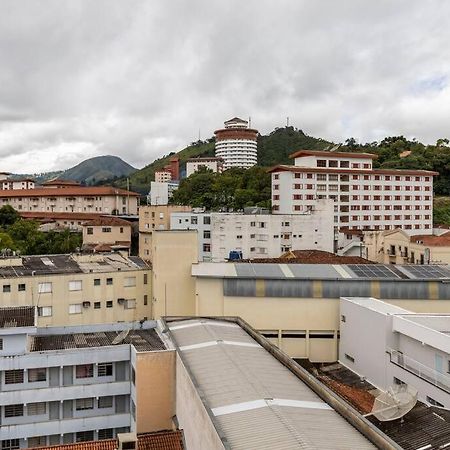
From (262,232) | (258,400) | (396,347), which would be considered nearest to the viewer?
(258,400)

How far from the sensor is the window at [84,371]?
2025 cm

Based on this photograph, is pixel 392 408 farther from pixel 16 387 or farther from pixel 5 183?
pixel 5 183

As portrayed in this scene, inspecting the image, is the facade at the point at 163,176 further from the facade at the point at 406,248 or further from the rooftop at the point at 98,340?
the rooftop at the point at 98,340

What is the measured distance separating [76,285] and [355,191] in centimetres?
4520

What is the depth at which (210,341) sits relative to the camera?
1956cm

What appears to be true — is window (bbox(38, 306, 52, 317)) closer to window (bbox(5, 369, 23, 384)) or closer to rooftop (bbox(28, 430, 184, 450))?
window (bbox(5, 369, 23, 384))

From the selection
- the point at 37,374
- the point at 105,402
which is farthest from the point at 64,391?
the point at 105,402

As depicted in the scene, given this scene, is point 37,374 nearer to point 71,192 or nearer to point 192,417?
point 192,417

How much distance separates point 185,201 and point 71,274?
48.4 metres

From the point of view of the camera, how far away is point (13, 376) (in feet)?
64.4

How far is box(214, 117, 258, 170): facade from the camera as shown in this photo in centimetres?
14462

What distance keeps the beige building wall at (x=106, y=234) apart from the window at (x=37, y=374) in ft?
151

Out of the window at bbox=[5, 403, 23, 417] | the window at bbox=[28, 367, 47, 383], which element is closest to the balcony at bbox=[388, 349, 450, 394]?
the window at bbox=[28, 367, 47, 383]

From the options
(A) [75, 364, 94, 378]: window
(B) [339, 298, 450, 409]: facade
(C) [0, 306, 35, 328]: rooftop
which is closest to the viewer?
(B) [339, 298, 450, 409]: facade
